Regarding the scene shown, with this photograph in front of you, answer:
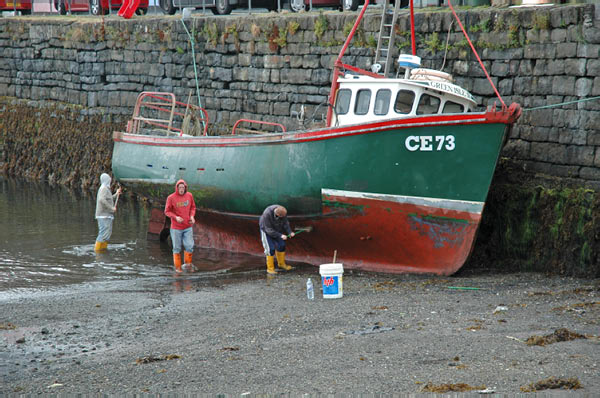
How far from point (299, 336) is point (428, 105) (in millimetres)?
4761

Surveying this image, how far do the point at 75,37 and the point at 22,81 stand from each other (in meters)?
3.16

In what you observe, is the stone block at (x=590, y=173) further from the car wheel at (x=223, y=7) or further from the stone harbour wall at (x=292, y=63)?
the car wheel at (x=223, y=7)

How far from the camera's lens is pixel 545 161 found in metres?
11.8

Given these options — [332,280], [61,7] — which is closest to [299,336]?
[332,280]

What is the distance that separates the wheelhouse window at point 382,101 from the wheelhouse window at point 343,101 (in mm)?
491

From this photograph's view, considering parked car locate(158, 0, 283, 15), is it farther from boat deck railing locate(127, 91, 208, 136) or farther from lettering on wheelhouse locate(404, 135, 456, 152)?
lettering on wheelhouse locate(404, 135, 456, 152)

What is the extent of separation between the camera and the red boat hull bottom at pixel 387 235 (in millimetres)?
11086

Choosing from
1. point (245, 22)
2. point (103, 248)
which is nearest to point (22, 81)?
point (245, 22)

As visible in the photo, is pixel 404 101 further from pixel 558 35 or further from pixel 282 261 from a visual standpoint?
pixel 282 261

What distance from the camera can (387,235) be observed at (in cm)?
1162

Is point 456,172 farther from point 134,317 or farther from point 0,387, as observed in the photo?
point 0,387

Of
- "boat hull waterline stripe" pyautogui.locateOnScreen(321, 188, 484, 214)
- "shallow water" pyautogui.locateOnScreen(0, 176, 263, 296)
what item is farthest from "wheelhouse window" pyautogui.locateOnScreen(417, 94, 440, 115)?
"shallow water" pyautogui.locateOnScreen(0, 176, 263, 296)

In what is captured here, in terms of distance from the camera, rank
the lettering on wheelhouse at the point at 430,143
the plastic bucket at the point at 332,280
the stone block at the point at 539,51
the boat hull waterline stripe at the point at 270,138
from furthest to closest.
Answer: the stone block at the point at 539,51, the boat hull waterline stripe at the point at 270,138, the lettering on wheelhouse at the point at 430,143, the plastic bucket at the point at 332,280

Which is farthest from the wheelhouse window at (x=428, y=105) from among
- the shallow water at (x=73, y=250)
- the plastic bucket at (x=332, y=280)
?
the shallow water at (x=73, y=250)
